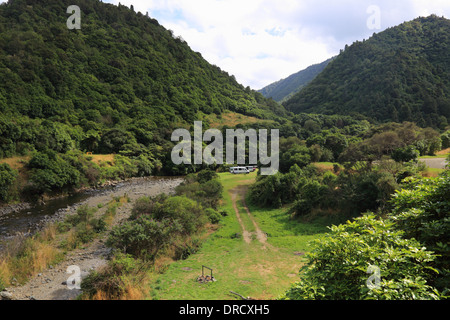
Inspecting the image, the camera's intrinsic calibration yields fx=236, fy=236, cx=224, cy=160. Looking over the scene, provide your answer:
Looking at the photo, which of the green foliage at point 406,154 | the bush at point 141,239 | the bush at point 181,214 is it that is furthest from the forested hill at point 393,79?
the bush at point 141,239

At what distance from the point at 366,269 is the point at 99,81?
8942 cm

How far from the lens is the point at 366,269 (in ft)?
12.5

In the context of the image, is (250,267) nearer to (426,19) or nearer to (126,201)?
(126,201)

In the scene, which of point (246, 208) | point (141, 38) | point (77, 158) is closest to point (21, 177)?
point (77, 158)

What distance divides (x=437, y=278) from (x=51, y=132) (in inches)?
1718

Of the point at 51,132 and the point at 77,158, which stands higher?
the point at 51,132

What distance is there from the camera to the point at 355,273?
4184mm

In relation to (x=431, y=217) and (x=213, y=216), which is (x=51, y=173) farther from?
(x=431, y=217)

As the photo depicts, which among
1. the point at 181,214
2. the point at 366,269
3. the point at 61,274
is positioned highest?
the point at 366,269

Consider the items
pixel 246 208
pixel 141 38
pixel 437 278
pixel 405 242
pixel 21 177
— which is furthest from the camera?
pixel 141 38

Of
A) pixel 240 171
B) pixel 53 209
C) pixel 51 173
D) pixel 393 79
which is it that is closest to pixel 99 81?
pixel 51 173

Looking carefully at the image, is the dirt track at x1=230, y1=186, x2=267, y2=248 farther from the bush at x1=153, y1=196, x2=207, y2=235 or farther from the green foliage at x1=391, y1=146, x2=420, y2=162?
the green foliage at x1=391, y1=146, x2=420, y2=162

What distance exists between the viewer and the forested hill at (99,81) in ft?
156

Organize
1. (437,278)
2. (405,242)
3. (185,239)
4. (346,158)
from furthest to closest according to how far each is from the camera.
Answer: (346,158), (185,239), (405,242), (437,278)
